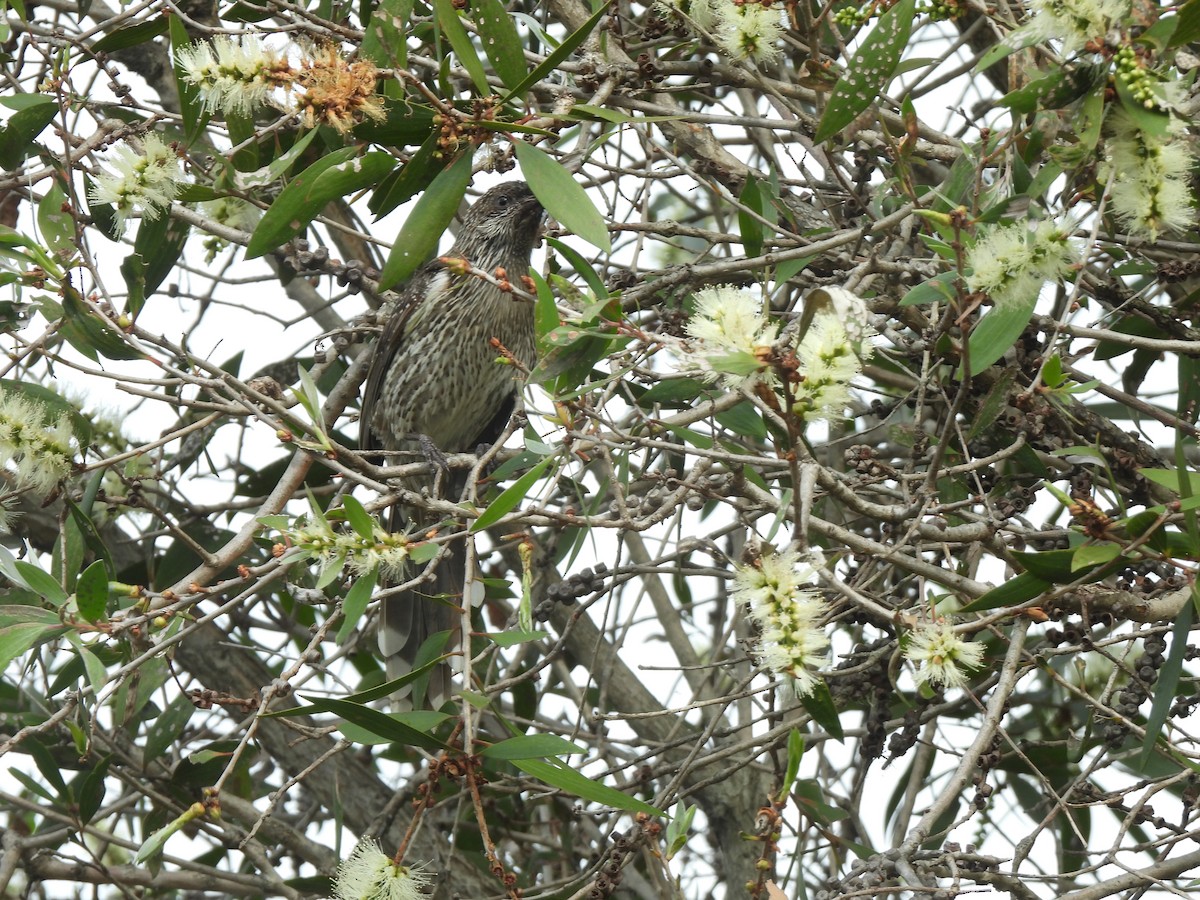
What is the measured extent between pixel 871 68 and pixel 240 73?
3.91ft

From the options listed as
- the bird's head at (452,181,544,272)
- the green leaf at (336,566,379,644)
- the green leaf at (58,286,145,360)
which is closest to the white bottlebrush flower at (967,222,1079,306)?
the green leaf at (336,566,379,644)

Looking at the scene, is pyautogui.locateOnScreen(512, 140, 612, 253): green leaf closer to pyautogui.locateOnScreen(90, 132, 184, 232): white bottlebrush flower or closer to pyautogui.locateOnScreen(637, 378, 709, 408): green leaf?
pyautogui.locateOnScreen(637, 378, 709, 408): green leaf

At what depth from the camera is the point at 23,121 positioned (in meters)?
3.11

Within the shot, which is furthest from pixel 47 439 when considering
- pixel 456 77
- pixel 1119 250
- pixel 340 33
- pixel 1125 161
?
pixel 1119 250

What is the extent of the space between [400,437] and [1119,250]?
2735 millimetres

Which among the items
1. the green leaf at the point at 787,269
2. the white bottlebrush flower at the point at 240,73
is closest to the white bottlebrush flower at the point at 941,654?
the green leaf at the point at 787,269

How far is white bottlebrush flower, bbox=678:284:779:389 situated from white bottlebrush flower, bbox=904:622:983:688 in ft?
1.60

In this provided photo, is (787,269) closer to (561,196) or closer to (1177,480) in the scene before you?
(561,196)

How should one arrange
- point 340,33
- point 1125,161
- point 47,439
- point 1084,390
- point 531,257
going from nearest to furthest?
point 1125,161
point 1084,390
point 47,439
point 340,33
point 531,257

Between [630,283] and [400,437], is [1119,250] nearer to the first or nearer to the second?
[630,283]

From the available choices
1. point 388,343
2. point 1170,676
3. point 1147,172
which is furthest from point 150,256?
point 1170,676

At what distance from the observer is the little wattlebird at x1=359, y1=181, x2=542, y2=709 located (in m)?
4.39

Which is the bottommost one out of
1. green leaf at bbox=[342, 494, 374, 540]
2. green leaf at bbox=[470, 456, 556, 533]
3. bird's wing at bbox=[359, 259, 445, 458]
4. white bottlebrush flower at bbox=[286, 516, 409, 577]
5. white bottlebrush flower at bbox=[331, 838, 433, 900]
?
white bottlebrush flower at bbox=[331, 838, 433, 900]

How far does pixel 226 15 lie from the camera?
3.66 m
